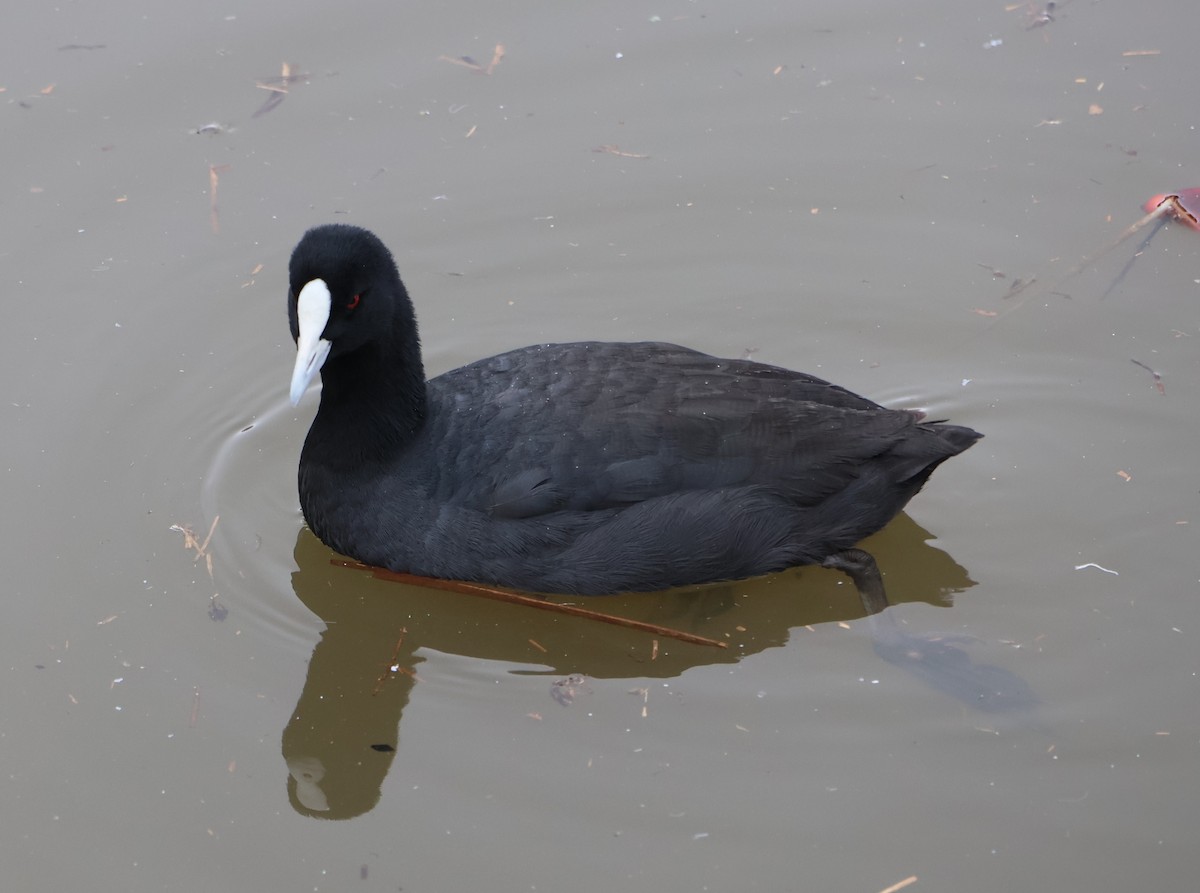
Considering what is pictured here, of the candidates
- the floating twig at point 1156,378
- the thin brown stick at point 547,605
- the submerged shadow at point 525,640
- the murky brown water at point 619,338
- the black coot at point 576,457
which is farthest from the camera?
the floating twig at point 1156,378

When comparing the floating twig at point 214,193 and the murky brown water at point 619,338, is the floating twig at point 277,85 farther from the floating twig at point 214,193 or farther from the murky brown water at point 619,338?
the floating twig at point 214,193

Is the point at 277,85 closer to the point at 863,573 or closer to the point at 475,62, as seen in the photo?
the point at 475,62

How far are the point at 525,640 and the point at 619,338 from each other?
1846mm

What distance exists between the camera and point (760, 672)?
5.21 metres

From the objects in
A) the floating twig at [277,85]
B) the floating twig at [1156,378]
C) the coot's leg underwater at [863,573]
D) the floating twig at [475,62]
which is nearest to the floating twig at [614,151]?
the floating twig at [475,62]

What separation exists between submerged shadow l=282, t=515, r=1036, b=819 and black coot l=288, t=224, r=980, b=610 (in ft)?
0.62

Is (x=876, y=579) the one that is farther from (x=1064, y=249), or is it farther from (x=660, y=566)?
(x=1064, y=249)

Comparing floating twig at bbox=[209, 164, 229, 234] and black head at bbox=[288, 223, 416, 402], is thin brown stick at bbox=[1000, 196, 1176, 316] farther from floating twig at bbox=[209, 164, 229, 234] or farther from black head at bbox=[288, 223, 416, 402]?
floating twig at bbox=[209, 164, 229, 234]

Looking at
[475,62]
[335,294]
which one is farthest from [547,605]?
[475,62]

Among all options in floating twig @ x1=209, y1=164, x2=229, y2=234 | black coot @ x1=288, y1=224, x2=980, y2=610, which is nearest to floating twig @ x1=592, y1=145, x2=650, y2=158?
floating twig @ x1=209, y1=164, x2=229, y2=234

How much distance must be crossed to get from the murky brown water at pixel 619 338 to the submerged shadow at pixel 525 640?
0.06ft

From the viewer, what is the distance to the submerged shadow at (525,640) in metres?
5.03

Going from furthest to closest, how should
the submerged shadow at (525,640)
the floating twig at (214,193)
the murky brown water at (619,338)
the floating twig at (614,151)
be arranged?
the floating twig at (614,151) < the floating twig at (214,193) < the submerged shadow at (525,640) < the murky brown water at (619,338)

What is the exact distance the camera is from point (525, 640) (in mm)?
5375
